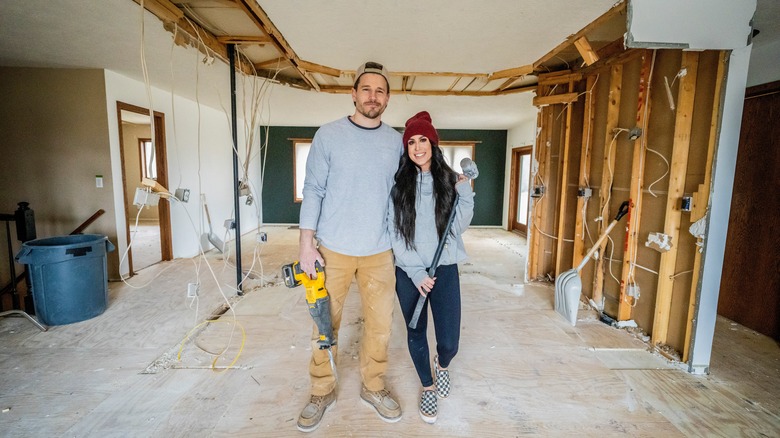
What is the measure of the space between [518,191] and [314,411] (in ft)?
22.4

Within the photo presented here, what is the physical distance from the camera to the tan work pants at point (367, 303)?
63.8 inches

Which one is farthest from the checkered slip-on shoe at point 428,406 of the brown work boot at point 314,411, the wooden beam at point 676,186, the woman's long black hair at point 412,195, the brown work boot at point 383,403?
the wooden beam at point 676,186

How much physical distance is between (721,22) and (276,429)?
3.02 metres

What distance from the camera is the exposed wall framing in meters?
2.18

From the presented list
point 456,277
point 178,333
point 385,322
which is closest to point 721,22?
point 456,277

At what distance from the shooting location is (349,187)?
1568 mm

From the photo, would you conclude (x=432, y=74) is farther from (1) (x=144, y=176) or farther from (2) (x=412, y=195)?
(1) (x=144, y=176)

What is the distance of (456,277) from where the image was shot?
1.63m

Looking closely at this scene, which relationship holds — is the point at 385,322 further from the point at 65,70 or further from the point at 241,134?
the point at 241,134

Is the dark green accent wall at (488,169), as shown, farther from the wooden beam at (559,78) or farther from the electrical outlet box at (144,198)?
the electrical outlet box at (144,198)

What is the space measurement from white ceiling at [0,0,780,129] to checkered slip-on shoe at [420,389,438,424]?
215cm

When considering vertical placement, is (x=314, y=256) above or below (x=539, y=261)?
above

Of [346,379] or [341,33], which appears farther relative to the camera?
[341,33]

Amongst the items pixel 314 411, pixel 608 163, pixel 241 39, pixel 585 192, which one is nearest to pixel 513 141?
pixel 585 192
